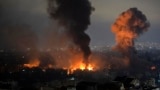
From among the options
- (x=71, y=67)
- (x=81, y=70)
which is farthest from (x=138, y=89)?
(x=71, y=67)

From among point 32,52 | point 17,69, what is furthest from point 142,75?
point 32,52

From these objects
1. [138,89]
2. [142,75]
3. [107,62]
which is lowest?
[138,89]

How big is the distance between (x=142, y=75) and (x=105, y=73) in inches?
227

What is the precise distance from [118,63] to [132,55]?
2.88 m

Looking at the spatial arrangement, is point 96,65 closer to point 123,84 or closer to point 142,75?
point 142,75

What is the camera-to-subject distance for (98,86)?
92.1ft

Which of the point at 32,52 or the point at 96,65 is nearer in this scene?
the point at 96,65

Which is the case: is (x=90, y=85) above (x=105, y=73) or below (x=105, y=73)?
below

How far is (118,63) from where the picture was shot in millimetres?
63188

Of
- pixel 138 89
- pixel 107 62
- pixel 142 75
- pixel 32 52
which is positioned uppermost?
pixel 32 52

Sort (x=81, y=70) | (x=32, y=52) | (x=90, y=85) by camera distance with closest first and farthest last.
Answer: (x=90, y=85)
(x=81, y=70)
(x=32, y=52)

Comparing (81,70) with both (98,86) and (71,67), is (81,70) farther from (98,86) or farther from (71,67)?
(98,86)

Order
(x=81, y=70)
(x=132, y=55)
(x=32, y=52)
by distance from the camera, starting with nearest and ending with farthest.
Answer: (x=81, y=70)
(x=132, y=55)
(x=32, y=52)

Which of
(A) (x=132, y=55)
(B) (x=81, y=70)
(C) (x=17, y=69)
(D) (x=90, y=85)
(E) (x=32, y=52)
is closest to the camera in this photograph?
(D) (x=90, y=85)
